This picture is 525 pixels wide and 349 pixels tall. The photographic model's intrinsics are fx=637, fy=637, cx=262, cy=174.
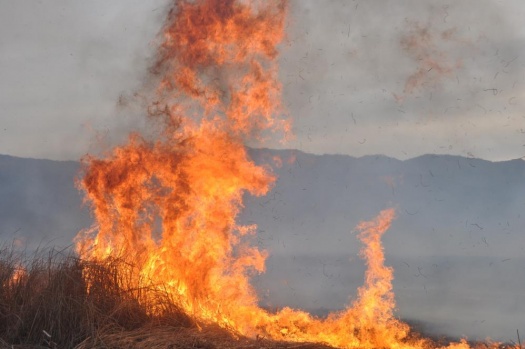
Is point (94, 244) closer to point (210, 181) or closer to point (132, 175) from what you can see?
point (132, 175)

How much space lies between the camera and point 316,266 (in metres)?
67.6

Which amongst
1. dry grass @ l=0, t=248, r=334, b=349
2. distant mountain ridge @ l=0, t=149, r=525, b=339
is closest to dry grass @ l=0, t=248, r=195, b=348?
dry grass @ l=0, t=248, r=334, b=349

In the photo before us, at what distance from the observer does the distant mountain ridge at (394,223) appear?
123 feet

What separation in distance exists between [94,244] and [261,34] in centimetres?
585

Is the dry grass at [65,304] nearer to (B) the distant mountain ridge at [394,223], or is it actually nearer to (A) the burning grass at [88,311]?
(A) the burning grass at [88,311]

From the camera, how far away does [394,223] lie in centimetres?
9181

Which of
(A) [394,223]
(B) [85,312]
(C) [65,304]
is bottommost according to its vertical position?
(B) [85,312]

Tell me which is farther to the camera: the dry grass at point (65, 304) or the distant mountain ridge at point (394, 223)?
the distant mountain ridge at point (394, 223)

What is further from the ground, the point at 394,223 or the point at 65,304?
the point at 394,223

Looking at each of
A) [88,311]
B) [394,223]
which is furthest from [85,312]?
[394,223]

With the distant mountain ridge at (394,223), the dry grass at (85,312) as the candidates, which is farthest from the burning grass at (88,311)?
the distant mountain ridge at (394,223)

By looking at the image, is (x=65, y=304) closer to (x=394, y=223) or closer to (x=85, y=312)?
(x=85, y=312)

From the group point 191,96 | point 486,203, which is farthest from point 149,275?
point 486,203

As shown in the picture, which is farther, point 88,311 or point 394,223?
point 394,223
